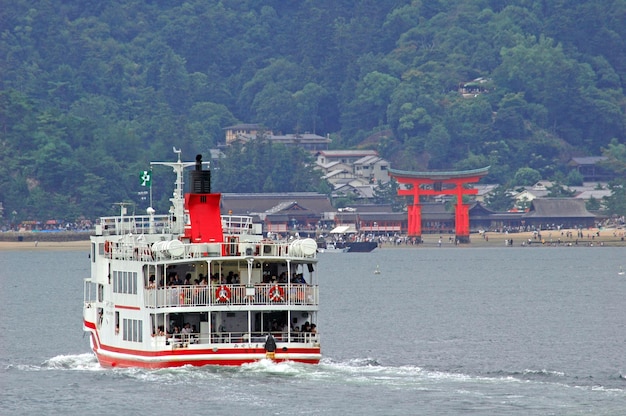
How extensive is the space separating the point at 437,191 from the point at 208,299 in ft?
460

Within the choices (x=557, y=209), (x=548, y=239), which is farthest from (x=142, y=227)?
(x=557, y=209)

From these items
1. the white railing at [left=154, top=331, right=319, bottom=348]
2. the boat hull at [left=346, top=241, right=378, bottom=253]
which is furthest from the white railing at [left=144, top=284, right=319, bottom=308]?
the boat hull at [left=346, top=241, right=378, bottom=253]

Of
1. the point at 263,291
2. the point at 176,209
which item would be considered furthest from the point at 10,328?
the point at 263,291

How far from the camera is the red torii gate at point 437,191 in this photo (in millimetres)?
189375

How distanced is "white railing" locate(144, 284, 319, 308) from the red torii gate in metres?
132

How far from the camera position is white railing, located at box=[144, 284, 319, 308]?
56750mm

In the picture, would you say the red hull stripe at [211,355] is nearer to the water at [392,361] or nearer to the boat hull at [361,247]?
the water at [392,361]

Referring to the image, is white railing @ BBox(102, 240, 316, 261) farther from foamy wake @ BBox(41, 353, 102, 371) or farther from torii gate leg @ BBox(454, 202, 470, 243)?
torii gate leg @ BBox(454, 202, 470, 243)

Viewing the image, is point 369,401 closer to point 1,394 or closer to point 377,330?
point 1,394

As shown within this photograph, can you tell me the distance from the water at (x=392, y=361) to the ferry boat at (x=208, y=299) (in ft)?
2.04

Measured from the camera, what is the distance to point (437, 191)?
19588cm

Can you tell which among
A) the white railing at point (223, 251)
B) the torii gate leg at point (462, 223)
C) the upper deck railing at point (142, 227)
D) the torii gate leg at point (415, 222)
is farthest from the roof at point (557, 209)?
the white railing at point (223, 251)

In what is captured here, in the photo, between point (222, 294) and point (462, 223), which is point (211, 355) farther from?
point (462, 223)

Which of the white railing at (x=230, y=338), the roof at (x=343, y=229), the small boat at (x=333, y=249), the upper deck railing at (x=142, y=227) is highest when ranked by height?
the roof at (x=343, y=229)
